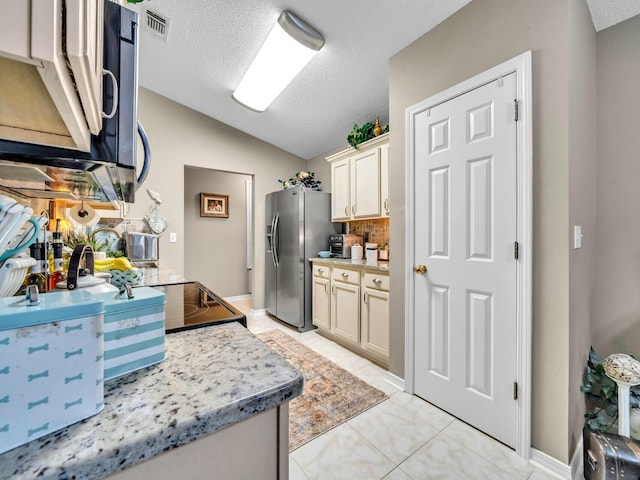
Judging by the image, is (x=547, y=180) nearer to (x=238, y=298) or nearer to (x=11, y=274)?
(x=11, y=274)

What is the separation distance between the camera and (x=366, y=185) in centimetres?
287

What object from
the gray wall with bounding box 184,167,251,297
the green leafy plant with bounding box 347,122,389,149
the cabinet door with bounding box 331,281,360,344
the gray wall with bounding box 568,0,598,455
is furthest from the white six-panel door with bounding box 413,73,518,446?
the gray wall with bounding box 184,167,251,297

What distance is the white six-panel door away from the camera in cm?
148

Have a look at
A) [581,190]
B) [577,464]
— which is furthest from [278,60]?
[577,464]

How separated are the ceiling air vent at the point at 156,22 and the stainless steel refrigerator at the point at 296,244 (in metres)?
1.81

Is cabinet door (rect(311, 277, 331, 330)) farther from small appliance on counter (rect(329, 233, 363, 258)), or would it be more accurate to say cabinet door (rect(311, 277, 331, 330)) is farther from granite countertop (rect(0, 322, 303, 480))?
granite countertop (rect(0, 322, 303, 480))

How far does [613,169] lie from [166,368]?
100 inches

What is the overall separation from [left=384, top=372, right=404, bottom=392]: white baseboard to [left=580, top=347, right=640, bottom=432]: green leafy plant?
1.00 m

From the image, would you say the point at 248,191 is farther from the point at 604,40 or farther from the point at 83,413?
the point at 83,413

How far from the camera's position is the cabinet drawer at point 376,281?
235cm

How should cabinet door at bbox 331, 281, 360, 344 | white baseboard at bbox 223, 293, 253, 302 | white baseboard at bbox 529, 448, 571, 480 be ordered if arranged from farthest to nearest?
white baseboard at bbox 223, 293, 253, 302
cabinet door at bbox 331, 281, 360, 344
white baseboard at bbox 529, 448, 571, 480

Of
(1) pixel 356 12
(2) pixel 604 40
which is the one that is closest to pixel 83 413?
(1) pixel 356 12

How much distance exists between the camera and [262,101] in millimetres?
2883

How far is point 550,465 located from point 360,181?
2.45 meters
